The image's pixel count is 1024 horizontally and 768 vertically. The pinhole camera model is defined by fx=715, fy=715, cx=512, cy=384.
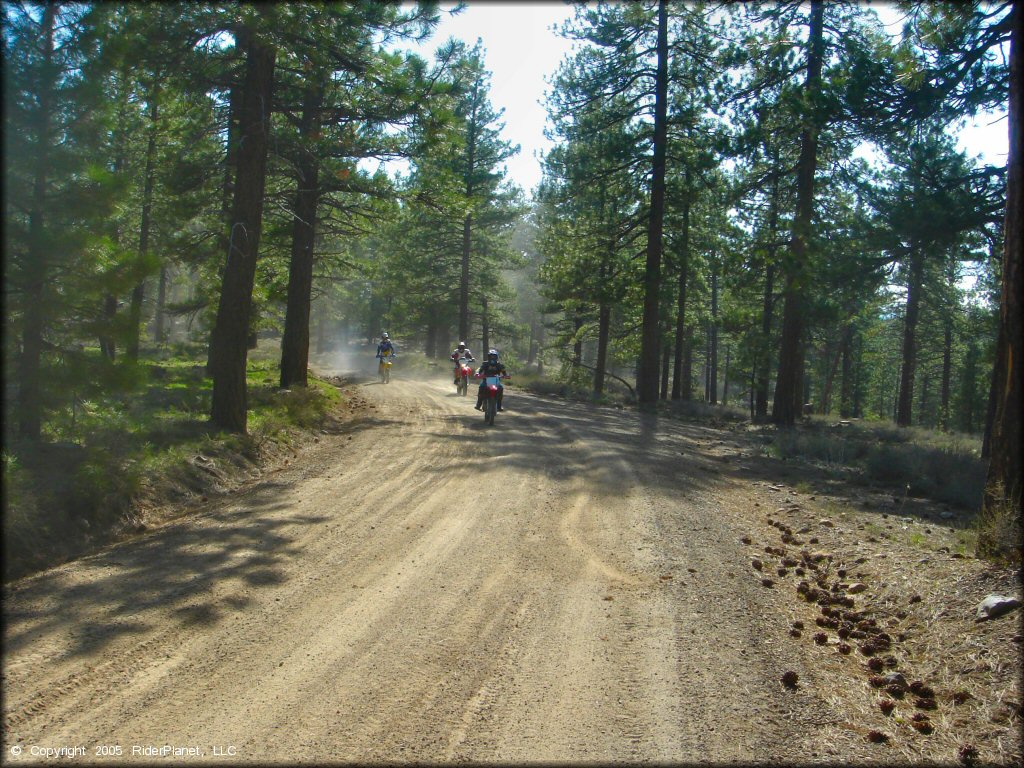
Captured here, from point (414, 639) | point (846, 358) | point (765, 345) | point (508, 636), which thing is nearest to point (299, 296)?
point (414, 639)

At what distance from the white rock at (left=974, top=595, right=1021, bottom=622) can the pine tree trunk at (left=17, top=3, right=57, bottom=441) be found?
345 inches

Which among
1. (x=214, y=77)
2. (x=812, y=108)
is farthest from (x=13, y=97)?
(x=812, y=108)

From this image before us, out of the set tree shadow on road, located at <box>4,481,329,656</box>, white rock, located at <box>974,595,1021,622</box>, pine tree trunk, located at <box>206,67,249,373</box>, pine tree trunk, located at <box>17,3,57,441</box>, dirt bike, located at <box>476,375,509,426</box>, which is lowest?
tree shadow on road, located at <box>4,481,329,656</box>

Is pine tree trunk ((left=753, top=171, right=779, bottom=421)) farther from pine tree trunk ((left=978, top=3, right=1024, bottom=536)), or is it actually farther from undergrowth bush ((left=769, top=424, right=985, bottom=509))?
pine tree trunk ((left=978, top=3, right=1024, bottom=536))

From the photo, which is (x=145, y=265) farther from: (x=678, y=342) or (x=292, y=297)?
(x=678, y=342)

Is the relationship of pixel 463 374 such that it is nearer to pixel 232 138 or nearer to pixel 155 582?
pixel 232 138

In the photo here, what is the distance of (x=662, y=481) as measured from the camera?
426 inches

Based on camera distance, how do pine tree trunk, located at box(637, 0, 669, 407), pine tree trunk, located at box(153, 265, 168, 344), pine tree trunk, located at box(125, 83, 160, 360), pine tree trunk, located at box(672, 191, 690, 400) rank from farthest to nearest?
pine tree trunk, located at box(153, 265, 168, 344)
pine tree trunk, located at box(672, 191, 690, 400)
pine tree trunk, located at box(637, 0, 669, 407)
pine tree trunk, located at box(125, 83, 160, 360)

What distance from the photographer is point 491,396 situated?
16156mm

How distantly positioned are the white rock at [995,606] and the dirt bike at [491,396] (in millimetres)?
11504

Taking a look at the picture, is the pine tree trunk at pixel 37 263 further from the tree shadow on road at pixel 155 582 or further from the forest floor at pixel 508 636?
the tree shadow on road at pixel 155 582

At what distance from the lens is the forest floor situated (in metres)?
3.91

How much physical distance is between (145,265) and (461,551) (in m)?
4.75

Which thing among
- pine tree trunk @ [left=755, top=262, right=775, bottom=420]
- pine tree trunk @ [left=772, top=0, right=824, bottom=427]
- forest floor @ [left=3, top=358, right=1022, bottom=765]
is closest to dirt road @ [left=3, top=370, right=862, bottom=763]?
forest floor @ [left=3, top=358, right=1022, bottom=765]
